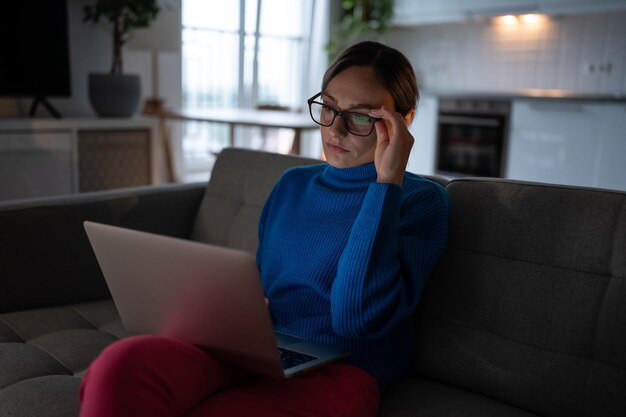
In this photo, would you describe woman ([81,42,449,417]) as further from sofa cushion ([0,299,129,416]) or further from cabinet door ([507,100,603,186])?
cabinet door ([507,100,603,186])

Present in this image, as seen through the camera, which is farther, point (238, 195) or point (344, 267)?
point (238, 195)

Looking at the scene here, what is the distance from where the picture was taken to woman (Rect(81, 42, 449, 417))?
968 millimetres

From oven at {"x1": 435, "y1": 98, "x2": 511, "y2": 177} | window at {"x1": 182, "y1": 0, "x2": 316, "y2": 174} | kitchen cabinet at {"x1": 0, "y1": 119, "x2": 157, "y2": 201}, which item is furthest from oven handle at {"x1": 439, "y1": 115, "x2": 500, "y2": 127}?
kitchen cabinet at {"x1": 0, "y1": 119, "x2": 157, "y2": 201}

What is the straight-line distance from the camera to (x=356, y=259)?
1109mm

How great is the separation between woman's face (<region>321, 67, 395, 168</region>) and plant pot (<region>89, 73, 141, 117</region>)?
301 centimetres

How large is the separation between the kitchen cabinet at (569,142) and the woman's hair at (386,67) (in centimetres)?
363

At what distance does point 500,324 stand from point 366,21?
206 inches

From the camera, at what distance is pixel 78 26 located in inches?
169

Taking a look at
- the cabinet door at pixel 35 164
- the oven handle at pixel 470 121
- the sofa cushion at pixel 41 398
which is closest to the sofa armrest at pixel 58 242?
the sofa cushion at pixel 41 398

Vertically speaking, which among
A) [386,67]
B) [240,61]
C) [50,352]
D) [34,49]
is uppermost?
[240,61]

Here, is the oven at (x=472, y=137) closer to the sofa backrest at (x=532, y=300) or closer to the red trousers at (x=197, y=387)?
the sofa backrest at (x=532, y=300)

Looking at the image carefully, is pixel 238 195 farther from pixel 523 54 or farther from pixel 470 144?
pixel 523 54

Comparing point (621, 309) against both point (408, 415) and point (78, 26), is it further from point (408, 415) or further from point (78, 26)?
point (78, 26)

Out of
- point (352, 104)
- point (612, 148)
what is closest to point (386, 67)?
point (352, 104)
